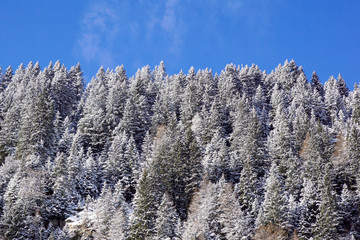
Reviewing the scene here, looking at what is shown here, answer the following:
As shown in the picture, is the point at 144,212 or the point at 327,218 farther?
the point at 144,212

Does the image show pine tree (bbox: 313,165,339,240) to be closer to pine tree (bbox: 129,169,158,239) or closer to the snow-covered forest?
the snow-covered forest

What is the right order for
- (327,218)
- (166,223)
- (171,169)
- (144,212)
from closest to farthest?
(166,223) → (327,218) → (144,212) → (171,169)

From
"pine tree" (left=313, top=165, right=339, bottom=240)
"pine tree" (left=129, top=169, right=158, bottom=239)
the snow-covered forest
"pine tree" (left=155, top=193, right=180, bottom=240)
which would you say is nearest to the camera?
"pine tree" (left=155, top=193, right=180, bottom=240)

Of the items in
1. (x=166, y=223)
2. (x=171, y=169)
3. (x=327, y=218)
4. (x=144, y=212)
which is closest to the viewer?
(x=166, y=223)

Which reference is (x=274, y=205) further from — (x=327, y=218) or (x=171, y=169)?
(x=171, y=169)

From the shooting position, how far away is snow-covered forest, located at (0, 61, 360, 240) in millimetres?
52000

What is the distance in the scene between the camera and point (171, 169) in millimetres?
64875

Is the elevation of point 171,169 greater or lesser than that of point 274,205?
greater

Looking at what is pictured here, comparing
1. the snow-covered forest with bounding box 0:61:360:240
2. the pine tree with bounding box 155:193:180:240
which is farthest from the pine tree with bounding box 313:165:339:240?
the pine tree with bounding box 155:193:180:240

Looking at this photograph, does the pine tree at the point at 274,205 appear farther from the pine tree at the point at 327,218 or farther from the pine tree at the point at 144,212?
the pine tree at the point at 144,212

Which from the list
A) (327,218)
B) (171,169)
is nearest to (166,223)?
(171,169)

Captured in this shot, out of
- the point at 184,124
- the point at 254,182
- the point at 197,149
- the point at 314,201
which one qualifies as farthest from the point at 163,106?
the point at 314,201

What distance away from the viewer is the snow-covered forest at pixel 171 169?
52000mm

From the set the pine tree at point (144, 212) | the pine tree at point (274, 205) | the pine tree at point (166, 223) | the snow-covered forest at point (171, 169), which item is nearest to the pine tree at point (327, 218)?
the snow-covered forest at point (171, 169)
